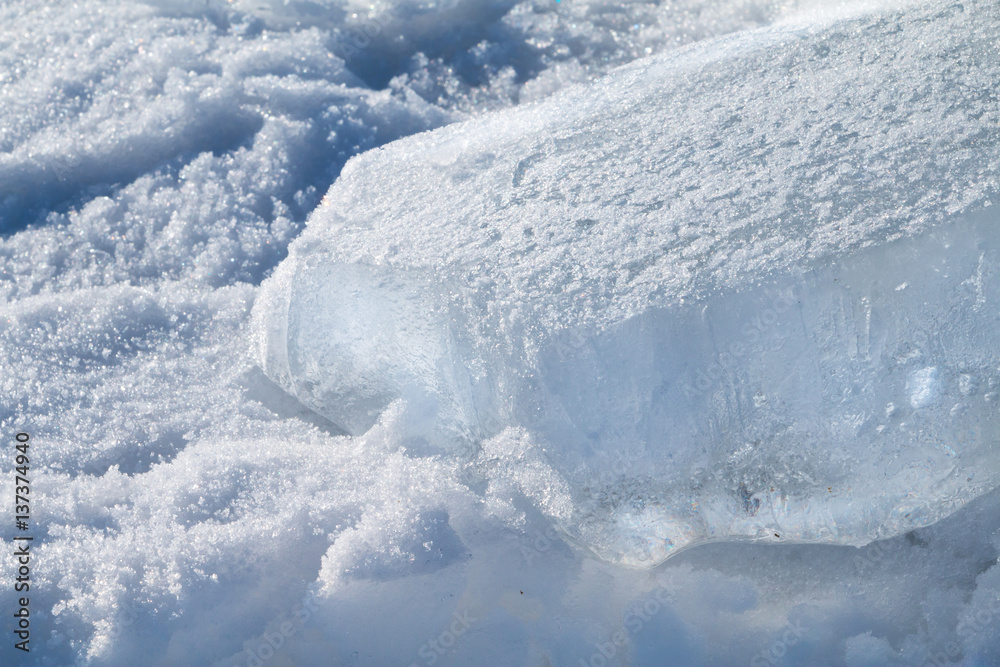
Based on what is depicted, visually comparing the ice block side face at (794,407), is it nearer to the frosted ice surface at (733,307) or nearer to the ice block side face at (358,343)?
the frosted ice surface at (733,307)

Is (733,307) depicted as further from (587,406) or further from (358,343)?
(358,343)

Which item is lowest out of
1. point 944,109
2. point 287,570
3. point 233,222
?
point 287,570

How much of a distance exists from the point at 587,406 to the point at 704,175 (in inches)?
22.8

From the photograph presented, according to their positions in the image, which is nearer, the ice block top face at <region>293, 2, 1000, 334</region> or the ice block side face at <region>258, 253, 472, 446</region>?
the ice block top face at <region>293, 2, 1000, 334</region>

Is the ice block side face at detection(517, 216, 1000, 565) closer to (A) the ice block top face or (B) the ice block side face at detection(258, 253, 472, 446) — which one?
(A) the ice block top face

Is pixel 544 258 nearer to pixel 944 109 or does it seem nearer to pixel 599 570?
pixel 599 570

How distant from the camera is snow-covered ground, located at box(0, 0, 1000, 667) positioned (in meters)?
1.62

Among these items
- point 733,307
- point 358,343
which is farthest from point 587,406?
point 358,343

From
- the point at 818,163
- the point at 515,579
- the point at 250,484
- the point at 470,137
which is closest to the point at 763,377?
the point at 818,163

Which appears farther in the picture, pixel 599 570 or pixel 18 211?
pixel 18 211

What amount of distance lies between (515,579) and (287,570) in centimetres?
49

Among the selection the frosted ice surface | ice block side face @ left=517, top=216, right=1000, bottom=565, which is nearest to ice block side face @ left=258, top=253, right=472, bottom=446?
the frosted ice surface

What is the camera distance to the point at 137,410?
2086mm

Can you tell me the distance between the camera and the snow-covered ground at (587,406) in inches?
63.9
